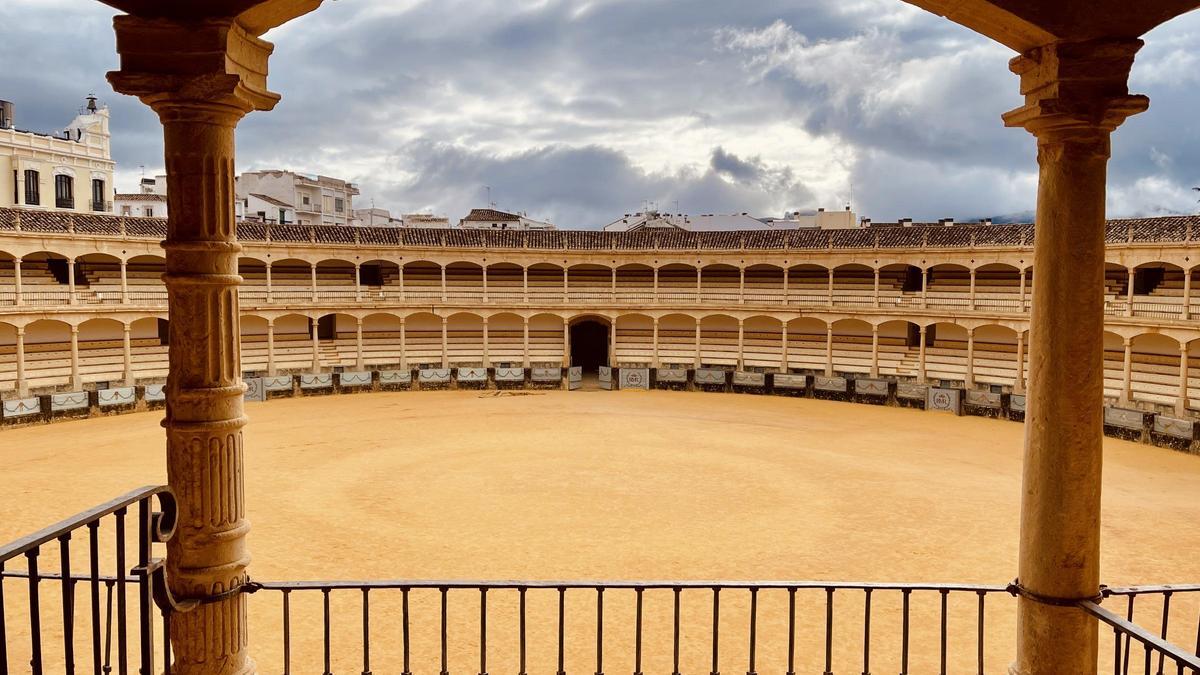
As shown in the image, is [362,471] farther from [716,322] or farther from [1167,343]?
[1167,343]

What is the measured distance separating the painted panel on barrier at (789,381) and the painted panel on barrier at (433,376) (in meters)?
13.9

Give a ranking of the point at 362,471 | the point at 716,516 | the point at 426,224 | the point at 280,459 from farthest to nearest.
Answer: the point at 426,224, the point at 280,459, the point at 362,471, the point at 716,516

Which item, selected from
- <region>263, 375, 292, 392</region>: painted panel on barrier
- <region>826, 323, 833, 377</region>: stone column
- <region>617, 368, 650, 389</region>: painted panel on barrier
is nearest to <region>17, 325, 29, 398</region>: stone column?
<region>263, 375, 292, 392</region>: painted panel on barrier

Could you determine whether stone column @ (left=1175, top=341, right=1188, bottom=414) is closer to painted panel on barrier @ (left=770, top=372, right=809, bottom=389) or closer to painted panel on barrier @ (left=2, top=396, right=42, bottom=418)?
painted panel on barrier @ (left=770, top=372, right=809, bottom=389)

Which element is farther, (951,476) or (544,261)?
(544,261)

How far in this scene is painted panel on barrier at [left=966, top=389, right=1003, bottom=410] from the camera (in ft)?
89.2

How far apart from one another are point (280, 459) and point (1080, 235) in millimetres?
18558

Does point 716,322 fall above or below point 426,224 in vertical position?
below

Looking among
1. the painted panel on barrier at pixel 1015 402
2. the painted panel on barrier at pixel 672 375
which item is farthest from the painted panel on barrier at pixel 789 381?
the painted panel on barrier at pixel 1015 402

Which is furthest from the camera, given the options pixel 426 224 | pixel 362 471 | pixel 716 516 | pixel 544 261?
pixel 426 224

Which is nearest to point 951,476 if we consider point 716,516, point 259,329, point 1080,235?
point 716,516

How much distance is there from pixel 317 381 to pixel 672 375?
14.8 meters

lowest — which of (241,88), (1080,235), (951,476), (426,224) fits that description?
(951,476)

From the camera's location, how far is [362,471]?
58.2 feet
